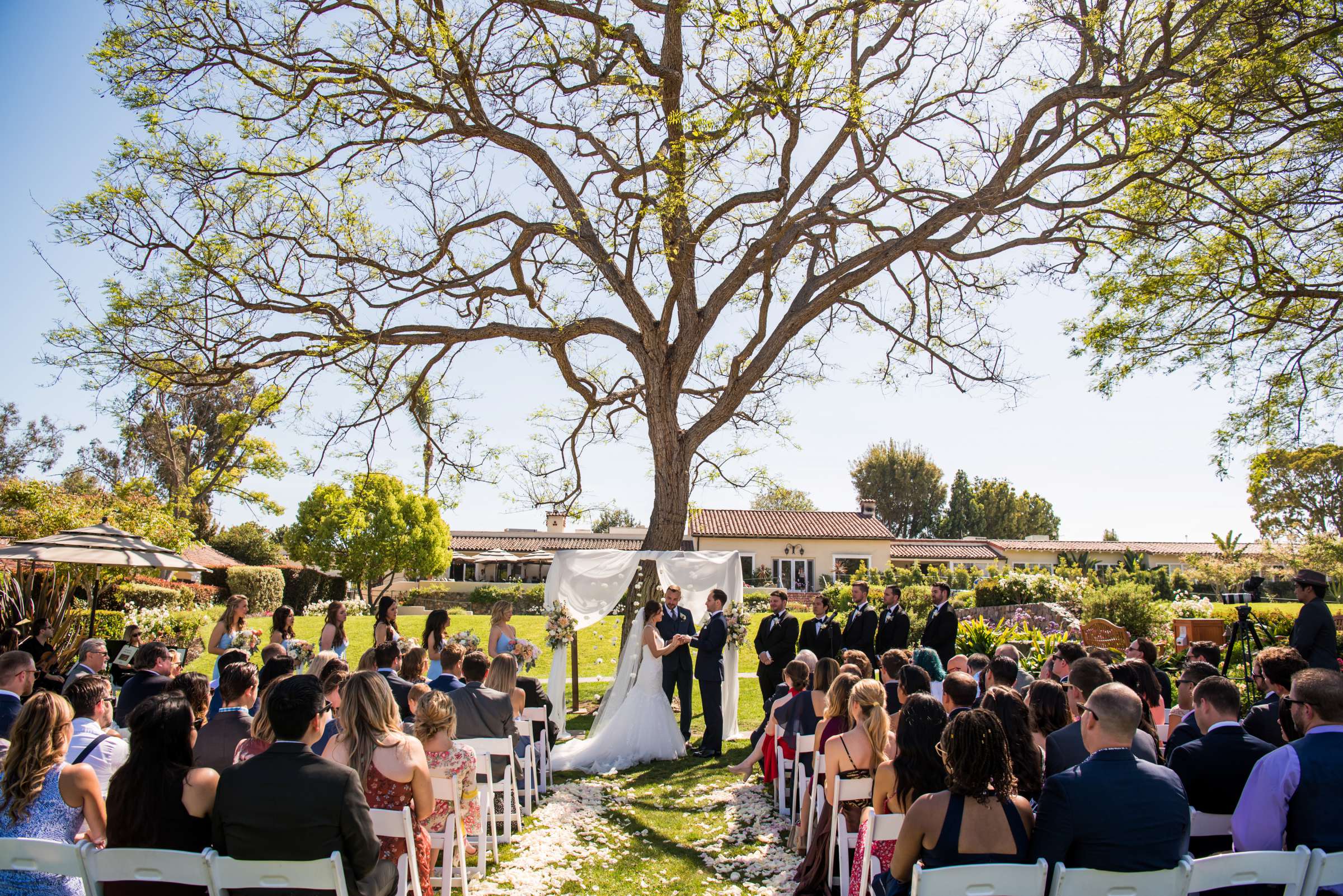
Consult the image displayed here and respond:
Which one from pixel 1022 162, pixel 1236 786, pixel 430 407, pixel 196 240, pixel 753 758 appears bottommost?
pixel 753 758

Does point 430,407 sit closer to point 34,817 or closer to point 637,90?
point 637,90

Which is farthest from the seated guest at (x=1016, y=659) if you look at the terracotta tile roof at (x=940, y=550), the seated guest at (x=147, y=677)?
the terracotta tile roof at (x=940, y=550)

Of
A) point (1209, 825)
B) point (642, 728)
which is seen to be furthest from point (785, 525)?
point (1209, 825)

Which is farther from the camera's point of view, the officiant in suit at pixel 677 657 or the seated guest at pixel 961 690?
the officiant in suit at pixel 677 657

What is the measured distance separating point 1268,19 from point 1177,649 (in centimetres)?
1056

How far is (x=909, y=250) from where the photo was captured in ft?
38.2

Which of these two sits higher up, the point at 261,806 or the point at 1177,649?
the point at 261,806

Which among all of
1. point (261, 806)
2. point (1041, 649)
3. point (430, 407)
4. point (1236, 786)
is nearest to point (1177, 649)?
point (1041, 649)

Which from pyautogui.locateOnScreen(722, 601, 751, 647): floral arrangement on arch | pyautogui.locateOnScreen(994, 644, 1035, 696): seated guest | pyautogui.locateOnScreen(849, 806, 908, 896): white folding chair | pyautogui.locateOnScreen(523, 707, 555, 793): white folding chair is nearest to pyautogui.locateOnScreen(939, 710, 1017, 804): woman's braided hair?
pyautogui.locateOnScreen(849, 806, 908, 896): white folding chair

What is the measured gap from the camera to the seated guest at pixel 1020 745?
384 cm

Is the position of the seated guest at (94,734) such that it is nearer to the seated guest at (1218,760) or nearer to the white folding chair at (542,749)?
the white folding chair at (542,749)

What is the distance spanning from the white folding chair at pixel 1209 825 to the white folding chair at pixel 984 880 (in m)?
1.48

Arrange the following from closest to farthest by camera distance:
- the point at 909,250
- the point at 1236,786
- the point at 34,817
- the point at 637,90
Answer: the point at 34,817, the point at 1236,786, the point at 637,90, the point at 909,250

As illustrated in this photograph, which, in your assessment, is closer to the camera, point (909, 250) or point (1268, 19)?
point (1268, 19)
